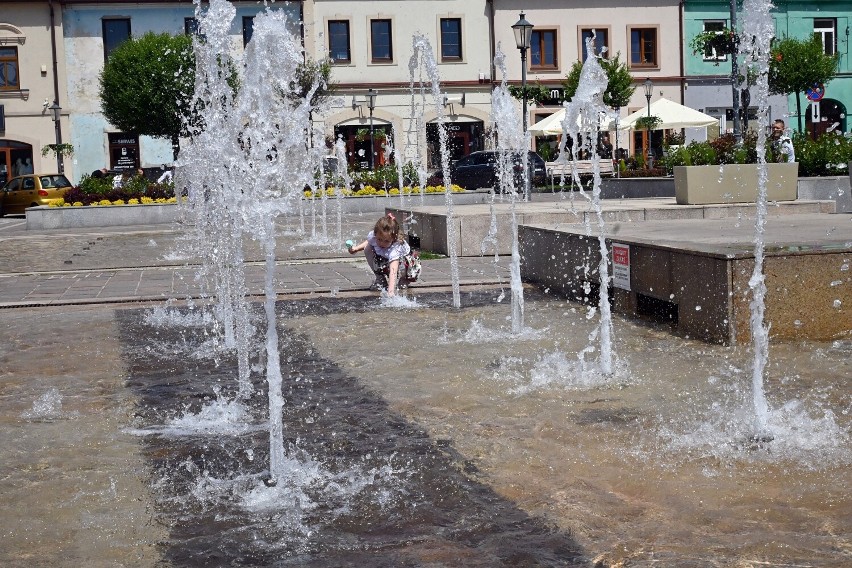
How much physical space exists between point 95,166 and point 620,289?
31.5 meters

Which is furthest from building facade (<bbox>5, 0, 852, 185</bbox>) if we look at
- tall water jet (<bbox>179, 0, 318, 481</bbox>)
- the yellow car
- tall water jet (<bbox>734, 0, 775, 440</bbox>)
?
tall water jet (<bbox>734, 0, 775, 440</bbox>)

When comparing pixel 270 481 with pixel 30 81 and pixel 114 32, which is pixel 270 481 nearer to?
pixel 30 81

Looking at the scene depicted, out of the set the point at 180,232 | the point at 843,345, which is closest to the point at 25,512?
the point at 843,345

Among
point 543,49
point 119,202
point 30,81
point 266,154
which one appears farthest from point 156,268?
point 543,49

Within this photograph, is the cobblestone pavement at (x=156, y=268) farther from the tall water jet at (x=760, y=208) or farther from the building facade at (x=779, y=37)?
the building facade at (x=779, y=37)

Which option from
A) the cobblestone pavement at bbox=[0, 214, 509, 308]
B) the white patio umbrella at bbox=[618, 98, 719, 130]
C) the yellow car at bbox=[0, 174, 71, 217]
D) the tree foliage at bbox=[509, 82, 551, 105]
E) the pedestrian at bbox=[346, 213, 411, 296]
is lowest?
the cobblestone pavement at bbox=[0, 214, 509, 308]

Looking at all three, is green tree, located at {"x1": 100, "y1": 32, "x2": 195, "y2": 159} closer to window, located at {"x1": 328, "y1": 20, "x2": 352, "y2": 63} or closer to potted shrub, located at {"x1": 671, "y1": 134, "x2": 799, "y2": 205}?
window, located at {"x1": 328, "y1": 20, "x2": 352, "y2": 63}

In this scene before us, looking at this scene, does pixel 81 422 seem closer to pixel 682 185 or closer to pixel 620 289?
A: pixel 620 289

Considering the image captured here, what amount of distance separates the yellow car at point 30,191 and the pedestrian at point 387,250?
23.0 metres

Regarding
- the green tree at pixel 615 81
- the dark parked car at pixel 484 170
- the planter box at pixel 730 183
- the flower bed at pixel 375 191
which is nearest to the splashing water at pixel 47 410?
the planter box at pixel 730 183

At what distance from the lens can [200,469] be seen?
15.4ft

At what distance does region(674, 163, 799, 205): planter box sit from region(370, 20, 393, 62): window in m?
25.1

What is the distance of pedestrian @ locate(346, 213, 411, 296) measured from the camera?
9867 millimetres

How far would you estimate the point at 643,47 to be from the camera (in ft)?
133
